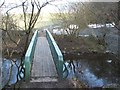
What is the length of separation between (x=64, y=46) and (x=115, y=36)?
2.48 m

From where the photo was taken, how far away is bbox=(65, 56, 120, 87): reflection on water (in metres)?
7.88

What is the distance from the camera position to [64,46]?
12.3m

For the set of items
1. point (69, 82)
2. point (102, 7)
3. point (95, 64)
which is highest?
point (102, 7)

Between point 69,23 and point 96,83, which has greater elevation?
point 69,23

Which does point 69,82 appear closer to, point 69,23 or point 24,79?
point 24,79

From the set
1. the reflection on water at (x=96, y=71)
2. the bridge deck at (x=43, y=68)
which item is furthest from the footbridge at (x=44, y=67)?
the reflection on water at (x=96, y=71)

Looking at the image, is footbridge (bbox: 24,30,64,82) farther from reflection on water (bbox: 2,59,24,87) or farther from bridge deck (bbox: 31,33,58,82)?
reflection on water (bbox: 2,59,24,87)

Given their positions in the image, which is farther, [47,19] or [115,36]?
[47,19]

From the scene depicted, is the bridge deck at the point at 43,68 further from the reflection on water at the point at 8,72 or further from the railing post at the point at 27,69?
the reflection on water at the point at 8,72

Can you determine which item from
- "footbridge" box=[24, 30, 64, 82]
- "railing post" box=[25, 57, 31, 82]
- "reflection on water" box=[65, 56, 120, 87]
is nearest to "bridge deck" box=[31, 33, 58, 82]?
"footbridge" box=[24, 30, 64, 82]

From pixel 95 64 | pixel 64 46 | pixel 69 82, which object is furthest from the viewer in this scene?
pixel 64 46

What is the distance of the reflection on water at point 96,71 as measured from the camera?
788 centimetres

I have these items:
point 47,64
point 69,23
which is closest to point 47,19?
point 69,23

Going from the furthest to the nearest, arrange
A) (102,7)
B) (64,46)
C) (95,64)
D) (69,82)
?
(64,46)
(102,7)
(95,64)
(69,82)
